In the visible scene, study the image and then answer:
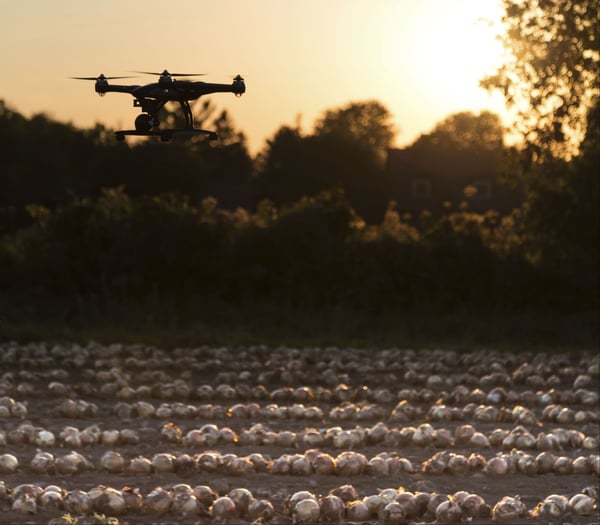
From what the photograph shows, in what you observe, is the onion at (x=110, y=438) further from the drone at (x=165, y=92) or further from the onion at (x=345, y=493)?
the drone at (x=165, y=92)

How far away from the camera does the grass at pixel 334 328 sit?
752 inches

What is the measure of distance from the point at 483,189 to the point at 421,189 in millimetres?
3271

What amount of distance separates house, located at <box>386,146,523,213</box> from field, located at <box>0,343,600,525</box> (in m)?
44.3

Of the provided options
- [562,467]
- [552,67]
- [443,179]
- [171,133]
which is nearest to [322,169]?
[443,179]

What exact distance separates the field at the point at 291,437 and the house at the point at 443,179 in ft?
145

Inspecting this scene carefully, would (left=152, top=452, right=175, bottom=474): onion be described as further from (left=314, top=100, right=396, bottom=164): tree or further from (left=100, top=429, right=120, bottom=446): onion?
(left=314, top=100, right=396, bottom=164): tree

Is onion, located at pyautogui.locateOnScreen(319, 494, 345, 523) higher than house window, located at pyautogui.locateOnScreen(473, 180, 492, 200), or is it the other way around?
house window, located at pyautogui.locateOnScreen(473, 180, 492, 200)

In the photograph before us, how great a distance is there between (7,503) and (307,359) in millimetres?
10023

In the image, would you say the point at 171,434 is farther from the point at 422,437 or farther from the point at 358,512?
the point at 358,512

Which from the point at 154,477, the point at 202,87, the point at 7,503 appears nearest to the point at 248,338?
the point at 154,477

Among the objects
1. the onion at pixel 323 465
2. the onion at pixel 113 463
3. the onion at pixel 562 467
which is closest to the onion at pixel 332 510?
the onion at pixel 323 465

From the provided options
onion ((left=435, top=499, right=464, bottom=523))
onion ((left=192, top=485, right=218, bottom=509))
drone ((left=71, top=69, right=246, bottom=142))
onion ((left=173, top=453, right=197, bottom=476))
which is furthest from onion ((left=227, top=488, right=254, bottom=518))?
drone ((left=71, top=69, right=246, bottom=142))

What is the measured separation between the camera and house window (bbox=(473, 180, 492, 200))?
61.7m

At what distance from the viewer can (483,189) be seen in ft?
205
